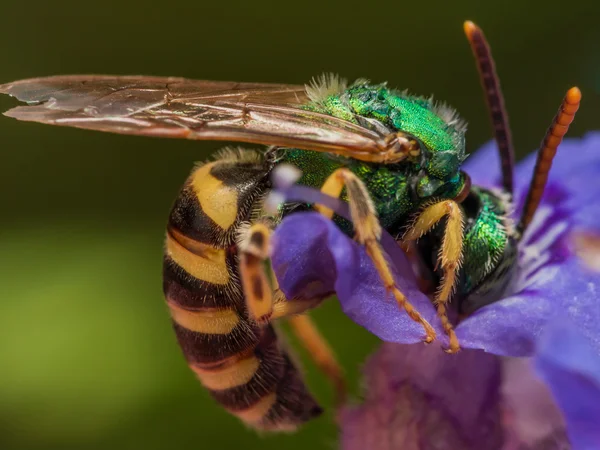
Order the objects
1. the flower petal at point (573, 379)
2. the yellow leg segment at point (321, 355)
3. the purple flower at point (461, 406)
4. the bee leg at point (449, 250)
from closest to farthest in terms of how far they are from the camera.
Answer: the flower petal at point (573, 379) → the bee leg at point (449, 250) → the purple flower at point (461, 406) → the yellow leg segment at point (321, 355)

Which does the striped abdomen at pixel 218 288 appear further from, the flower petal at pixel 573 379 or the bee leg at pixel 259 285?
the flower petal at pixel 573 379

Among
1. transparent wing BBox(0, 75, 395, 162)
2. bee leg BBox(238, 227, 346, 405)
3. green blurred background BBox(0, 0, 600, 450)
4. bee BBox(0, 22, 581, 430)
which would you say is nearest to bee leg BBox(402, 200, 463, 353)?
bee BBox(0, 22, 581, 430)

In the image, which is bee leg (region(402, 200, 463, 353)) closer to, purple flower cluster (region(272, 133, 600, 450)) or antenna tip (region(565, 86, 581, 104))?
purple flower cluster (region(272, 133, 600, 450))

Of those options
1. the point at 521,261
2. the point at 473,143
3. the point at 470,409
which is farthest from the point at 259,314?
the point at 473,143

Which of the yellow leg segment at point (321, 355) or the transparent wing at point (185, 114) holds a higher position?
the transparent wing at point (185, 114)

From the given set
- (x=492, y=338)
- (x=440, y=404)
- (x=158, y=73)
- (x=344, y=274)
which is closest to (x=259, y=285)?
(x=344, y=274)

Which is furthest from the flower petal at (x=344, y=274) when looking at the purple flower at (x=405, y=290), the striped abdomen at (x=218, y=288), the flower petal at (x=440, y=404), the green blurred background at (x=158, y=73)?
the green blurred background at (x=158, y=73)
